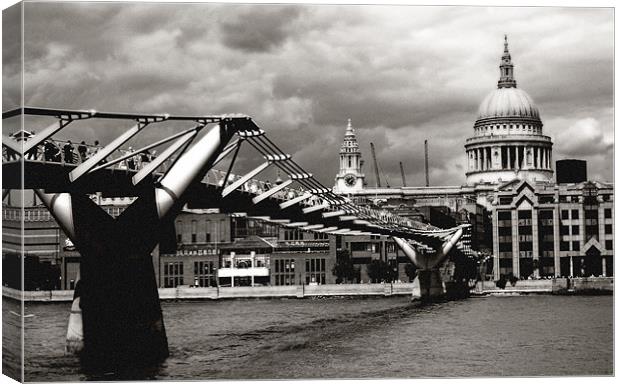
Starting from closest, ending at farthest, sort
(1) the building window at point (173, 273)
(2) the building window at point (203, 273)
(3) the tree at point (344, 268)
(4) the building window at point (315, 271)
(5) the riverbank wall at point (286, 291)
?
(1) the building window at point (173, 273)
(5) the riverbank wall at point (286, 291)
(2) the building window at point (203, 273)
(4) the building window at point (315, 271)
(3) the tree at point (344, 268)

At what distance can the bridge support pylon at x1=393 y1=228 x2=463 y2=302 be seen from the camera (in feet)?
248

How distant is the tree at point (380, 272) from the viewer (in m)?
77.4

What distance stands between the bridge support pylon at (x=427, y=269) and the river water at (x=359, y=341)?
16.1m

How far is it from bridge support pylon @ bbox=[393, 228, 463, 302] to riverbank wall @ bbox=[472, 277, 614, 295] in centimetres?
419

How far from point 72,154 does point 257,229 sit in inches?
1132

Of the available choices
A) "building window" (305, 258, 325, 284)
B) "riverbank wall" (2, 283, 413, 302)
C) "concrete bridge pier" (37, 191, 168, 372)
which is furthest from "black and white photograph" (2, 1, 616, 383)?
"building window" (305, 258, 325, 284)

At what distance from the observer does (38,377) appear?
89.1 feet

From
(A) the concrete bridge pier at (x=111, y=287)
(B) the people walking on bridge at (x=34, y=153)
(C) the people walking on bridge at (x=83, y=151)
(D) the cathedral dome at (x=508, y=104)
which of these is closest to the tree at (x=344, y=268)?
(D) the cathedral dome at (x=508, y=104)

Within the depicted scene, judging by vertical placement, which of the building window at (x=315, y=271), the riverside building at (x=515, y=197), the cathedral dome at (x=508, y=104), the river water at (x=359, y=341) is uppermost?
the cathedral dome at (x=508, y=104)

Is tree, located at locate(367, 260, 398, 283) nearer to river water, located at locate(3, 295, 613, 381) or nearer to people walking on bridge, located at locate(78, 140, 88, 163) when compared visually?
river water, located at locate(3, 295, 613, 381)

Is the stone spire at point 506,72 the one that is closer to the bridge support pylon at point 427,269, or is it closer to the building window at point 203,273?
the building window at point 203,273

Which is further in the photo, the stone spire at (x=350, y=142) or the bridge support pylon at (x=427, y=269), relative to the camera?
the bridge support pylon at (x=427, y=269)

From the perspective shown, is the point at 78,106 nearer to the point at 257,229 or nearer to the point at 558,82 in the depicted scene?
the point at 558,82

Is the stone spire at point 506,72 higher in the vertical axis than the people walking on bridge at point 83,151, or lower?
higher
